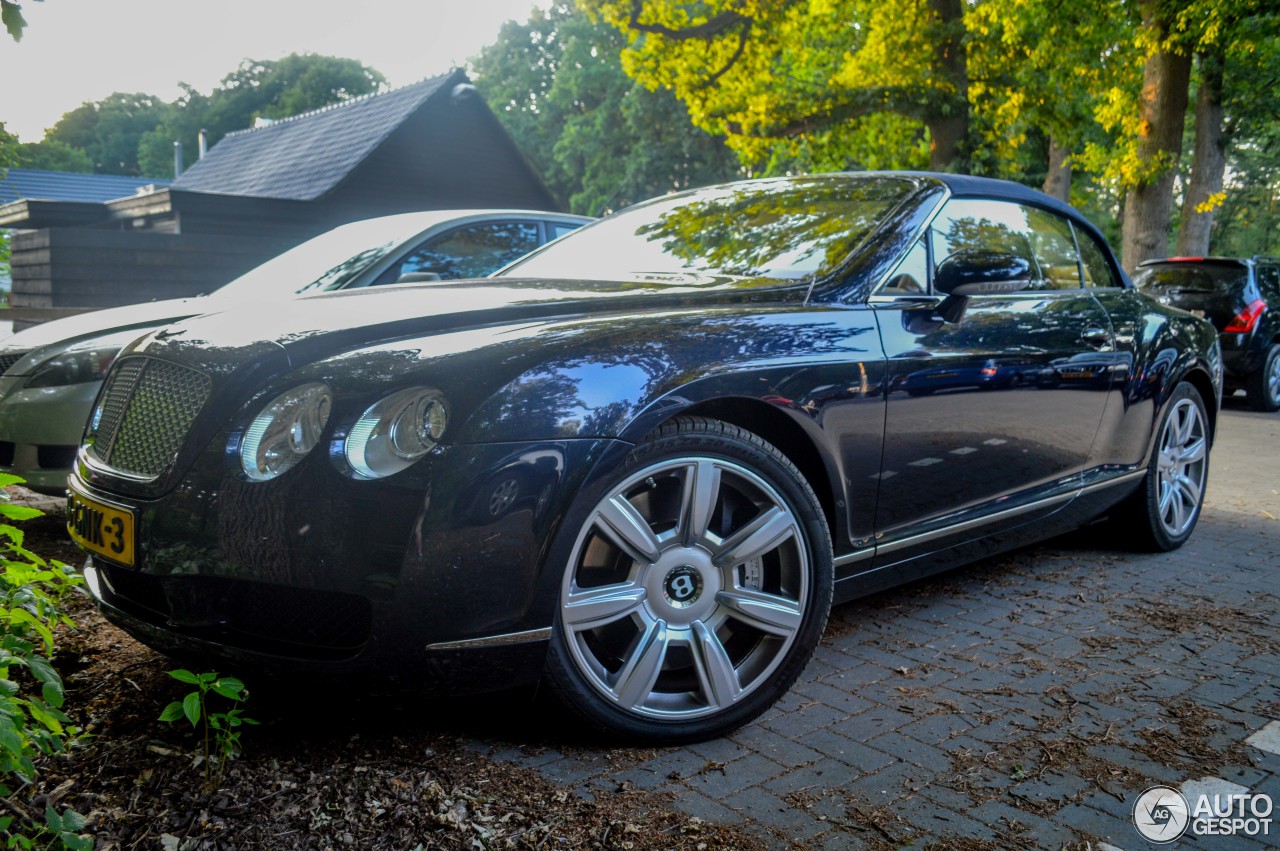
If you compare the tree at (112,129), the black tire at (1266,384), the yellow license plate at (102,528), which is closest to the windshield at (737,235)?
the yellow license plate at (102,528)

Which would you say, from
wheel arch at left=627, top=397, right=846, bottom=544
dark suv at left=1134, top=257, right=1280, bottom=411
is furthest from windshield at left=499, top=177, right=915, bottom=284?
dark suv at left=1134, top=257, right=1280, bottom=411

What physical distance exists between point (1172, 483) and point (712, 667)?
3.17m

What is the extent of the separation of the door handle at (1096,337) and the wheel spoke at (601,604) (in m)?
2.39

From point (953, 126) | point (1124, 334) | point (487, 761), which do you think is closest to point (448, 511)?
point (487, 761)

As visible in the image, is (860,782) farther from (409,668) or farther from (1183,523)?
(1183,523)

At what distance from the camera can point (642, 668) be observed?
105 inches

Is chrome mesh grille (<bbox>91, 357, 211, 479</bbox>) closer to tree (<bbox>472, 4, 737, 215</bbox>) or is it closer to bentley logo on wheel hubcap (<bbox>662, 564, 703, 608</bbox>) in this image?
bentley logo on wheel hubcap (<bbox>662, 564, 703, 608</bbox>)

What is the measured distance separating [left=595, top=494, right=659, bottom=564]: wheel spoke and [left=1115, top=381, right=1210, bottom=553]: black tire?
3.04 metres

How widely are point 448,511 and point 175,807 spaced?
82 cm

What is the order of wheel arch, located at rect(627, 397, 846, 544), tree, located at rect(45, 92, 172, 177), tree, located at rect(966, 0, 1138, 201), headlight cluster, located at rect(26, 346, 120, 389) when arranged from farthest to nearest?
1. tree, located at rect(45, 92, 172, 177)
2. tree, located at rect(966, 0, 1138, 201)
3. headlight cluster, located at rect(26, 346, 120, 389)
4. wheel arch, located at rect(627, 397, 846, 544)

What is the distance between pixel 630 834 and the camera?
227 centimetres

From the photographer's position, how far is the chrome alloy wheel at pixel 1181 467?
492 cm

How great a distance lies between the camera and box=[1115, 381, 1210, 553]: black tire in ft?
15.9

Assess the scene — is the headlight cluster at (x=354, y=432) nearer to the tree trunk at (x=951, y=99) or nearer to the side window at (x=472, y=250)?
the side window at (x=472, y=250)
